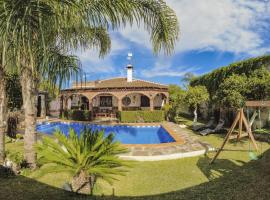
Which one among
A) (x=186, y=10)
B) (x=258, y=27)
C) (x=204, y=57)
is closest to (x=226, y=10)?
(x=186, y=10)

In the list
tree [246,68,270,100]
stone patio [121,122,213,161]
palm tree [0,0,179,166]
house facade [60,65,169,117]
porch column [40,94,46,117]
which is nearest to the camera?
palm tree [0,0,179,166]

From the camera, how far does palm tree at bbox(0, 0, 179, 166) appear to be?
4.09 meters

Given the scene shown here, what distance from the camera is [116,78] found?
1401 inches

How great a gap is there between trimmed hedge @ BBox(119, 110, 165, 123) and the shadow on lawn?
55.8 ft

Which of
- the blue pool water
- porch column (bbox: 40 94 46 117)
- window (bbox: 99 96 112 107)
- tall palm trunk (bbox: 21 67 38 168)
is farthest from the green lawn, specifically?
window (bbox: 99 96 112 107)

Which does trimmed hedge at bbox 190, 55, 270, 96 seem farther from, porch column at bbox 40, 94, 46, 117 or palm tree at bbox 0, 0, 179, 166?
porch column at bbox 40, 94, 46, 117

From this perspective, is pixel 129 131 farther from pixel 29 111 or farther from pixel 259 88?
pixel 29 111

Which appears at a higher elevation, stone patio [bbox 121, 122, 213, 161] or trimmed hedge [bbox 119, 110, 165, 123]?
trimmed hedge [bbox 119, 110, 165, 123]

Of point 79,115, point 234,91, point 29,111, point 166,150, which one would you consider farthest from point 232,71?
point 29,111

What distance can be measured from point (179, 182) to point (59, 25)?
5.49 meters

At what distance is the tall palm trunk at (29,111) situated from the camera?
6.31 meters

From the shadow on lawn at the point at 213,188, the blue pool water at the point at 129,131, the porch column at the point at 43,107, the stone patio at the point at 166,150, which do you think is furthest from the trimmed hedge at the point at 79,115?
the shadow on lawn at the point at 213,188

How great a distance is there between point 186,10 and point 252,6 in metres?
4.57

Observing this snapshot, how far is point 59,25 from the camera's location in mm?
4809
